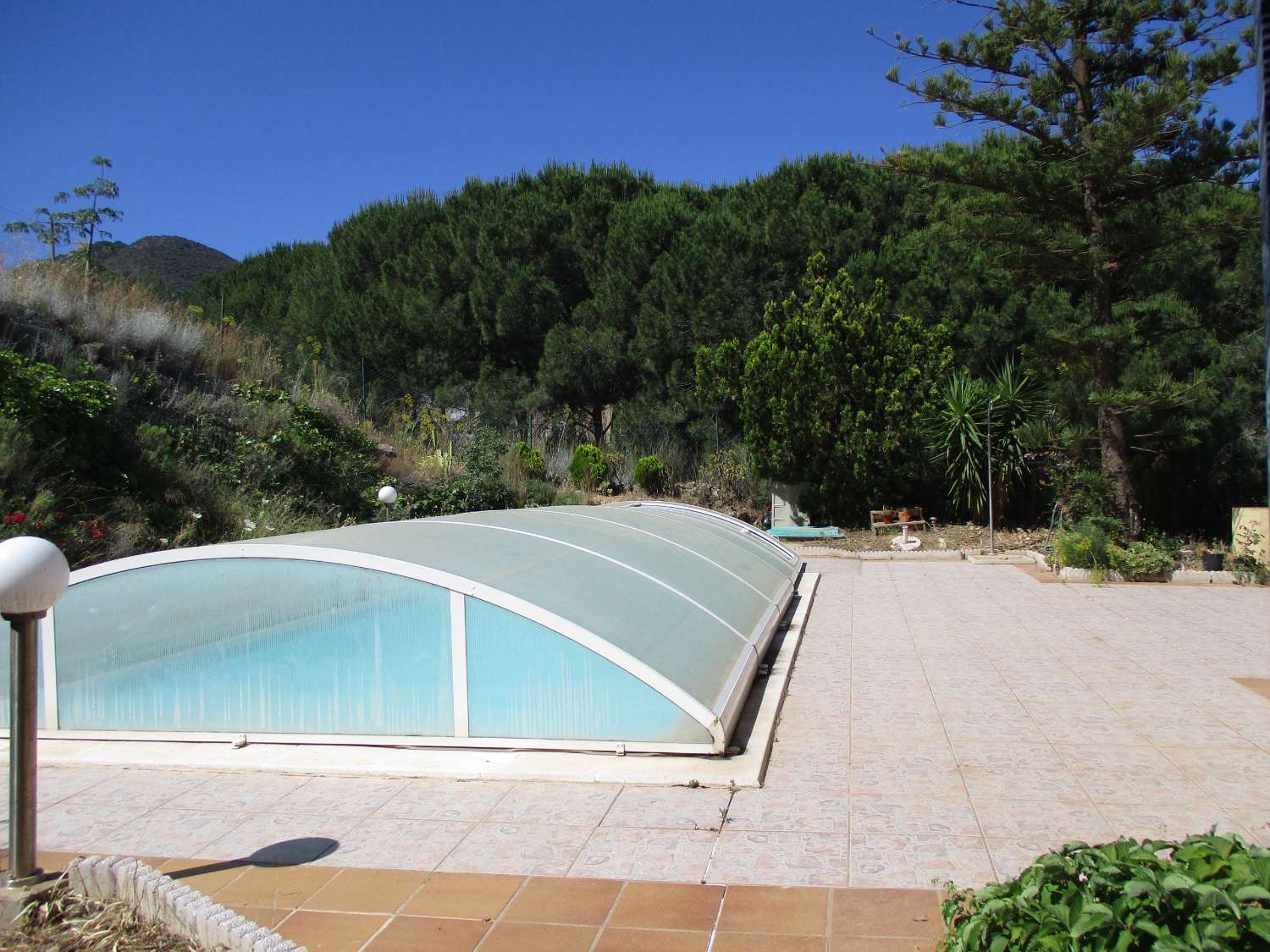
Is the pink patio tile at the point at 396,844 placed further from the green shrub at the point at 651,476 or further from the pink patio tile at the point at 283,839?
the green shrub at the point at 651,476

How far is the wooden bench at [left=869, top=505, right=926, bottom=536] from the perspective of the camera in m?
16.8

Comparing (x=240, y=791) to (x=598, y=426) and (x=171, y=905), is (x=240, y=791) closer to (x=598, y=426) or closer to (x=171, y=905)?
(x=171, y=905)

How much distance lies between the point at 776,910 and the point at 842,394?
14808 millimetres

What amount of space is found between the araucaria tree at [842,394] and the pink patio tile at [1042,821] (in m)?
12.9

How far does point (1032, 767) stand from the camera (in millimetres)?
4828

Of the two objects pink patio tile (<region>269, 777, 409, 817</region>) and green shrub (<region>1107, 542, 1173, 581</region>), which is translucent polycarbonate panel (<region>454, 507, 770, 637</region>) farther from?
green shrub (<region>1107, 542, 1173, 581</region>)

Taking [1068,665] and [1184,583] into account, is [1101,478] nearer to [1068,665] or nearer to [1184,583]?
[1184,583]

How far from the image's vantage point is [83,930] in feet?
10.3

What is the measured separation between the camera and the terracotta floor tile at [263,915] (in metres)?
3.27

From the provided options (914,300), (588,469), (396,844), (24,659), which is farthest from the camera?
(588,469)

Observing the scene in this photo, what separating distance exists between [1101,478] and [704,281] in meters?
10.2

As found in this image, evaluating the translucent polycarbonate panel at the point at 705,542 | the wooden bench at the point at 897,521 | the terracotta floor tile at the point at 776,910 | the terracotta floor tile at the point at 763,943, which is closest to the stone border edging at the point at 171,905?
the terracotta floor tile at the point at 763,943

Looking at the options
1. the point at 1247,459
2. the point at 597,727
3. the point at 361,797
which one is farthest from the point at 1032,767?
the point at 1247,459

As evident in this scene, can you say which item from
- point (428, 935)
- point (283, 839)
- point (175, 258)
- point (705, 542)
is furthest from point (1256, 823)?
point (175, 258)
